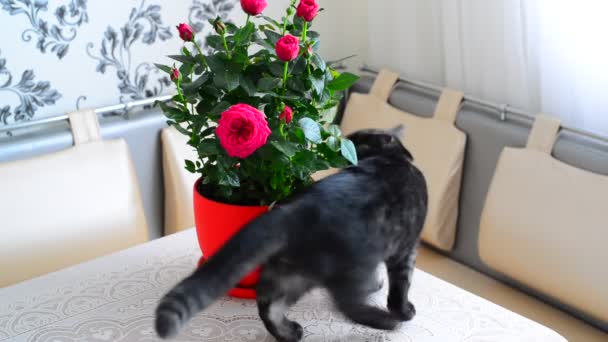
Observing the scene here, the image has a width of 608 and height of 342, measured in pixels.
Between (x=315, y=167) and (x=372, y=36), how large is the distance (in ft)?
3.87

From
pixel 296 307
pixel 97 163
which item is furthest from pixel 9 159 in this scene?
pixel 296 307

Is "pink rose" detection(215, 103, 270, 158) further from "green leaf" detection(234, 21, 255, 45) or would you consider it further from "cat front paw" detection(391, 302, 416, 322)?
"cat front paw" detection(391, 302, 416, 322)

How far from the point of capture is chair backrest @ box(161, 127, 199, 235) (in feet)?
5.87

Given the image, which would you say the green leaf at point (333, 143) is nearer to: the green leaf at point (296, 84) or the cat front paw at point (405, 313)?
the green leaf at point (296, 84)

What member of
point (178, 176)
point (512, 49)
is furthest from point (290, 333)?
point (512, 49)

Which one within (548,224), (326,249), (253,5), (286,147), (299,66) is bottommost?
(548,224)

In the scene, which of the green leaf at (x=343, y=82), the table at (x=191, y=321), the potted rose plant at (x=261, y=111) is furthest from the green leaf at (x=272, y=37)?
the table at (x=191, y=321)

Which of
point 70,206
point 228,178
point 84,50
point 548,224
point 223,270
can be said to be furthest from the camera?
point 84,50

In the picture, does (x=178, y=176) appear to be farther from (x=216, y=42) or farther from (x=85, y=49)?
(x=216, y=42)

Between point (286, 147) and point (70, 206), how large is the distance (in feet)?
2.71

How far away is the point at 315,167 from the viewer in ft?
3.45

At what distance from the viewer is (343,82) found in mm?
1088

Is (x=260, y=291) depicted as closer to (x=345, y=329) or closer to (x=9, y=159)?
(x=345, y=329)

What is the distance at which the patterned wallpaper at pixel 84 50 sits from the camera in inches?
65.3
